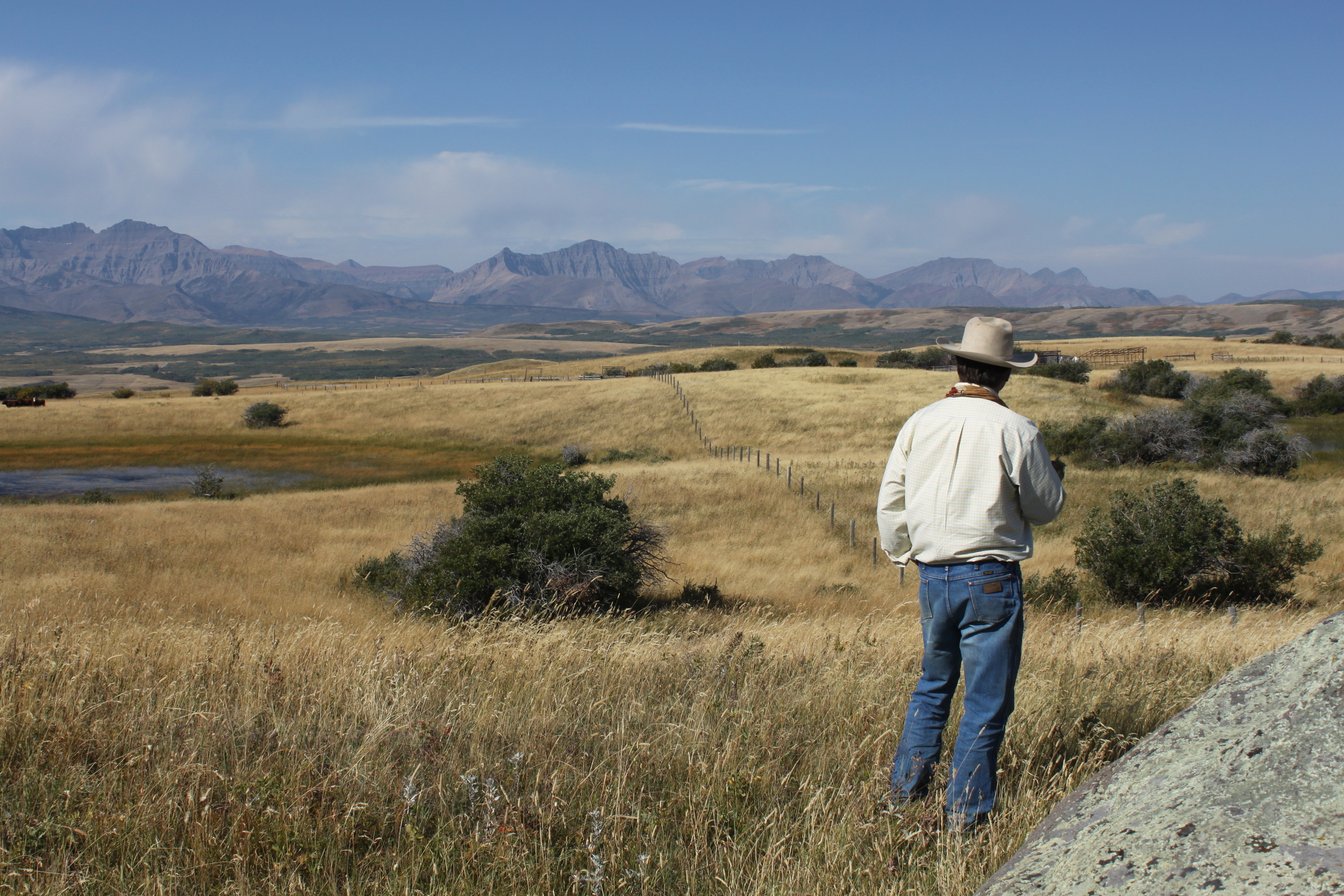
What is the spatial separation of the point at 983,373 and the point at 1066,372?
7153 cm

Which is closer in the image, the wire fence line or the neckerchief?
the neckerchief

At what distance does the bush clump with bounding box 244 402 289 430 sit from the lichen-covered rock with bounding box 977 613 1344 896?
6398cm

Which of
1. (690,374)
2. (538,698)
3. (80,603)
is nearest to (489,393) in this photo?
(690,374)

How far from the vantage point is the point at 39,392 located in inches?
3172

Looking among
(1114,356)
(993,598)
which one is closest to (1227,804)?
(993,598)

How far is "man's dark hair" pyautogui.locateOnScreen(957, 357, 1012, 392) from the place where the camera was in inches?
156

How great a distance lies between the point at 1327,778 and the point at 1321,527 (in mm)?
26403

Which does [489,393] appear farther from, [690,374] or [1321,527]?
[1321,527]

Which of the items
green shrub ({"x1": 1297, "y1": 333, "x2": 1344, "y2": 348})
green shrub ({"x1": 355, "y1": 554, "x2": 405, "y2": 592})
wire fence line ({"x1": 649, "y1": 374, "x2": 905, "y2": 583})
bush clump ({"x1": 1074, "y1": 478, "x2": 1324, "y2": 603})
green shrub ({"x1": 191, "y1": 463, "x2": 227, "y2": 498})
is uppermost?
green shrub ({"x1": 1297, "y1": 333, "x2": 1344, "y2": 348})

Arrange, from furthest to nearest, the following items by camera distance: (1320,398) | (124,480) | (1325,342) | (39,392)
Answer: (1325,342) → (39,392) → (1320,398) → (124,480)

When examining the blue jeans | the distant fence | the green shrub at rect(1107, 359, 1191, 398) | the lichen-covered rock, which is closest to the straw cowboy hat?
the blue jeans

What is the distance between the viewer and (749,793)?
3.31 m

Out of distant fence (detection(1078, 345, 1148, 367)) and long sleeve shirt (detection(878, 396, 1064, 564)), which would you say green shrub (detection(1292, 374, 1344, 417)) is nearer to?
distant fence (detection(1078, 345, 1148, 367))

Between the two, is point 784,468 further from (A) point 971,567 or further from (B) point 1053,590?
(A) point 971,567
